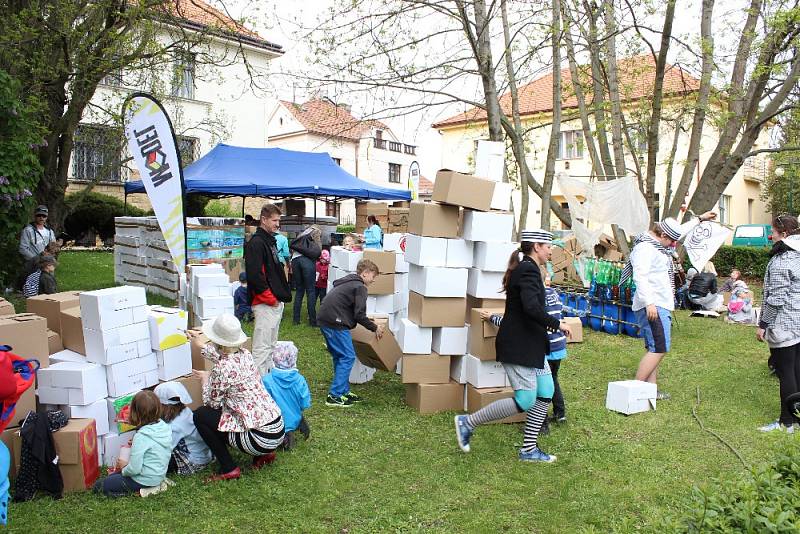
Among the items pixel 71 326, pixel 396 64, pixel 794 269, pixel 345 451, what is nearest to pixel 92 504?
pixel 71 326

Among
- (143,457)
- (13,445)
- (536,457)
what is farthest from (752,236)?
(13,445)

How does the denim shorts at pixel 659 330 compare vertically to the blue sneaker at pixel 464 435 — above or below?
above

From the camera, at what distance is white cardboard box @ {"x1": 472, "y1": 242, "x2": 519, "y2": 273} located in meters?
5.87

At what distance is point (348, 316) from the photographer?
20.5 ft

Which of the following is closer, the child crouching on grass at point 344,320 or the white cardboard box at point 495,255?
the white cardboard box at point 495,255

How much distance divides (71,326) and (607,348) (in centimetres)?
718

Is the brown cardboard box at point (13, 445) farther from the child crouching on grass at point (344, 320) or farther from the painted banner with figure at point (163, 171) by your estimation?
the painted banner with figure at point (163, 171)

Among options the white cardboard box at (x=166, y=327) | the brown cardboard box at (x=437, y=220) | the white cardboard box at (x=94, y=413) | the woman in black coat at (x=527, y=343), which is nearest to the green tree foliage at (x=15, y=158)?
the white cardboard box at (x=166, y=327)

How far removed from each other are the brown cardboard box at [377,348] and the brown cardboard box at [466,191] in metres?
1.71

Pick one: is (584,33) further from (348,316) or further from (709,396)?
(348,316)

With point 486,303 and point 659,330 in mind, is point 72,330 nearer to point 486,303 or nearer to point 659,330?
point 486,303

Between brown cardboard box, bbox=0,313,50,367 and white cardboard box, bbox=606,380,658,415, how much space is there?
5.02 m

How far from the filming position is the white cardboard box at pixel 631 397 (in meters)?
6.33

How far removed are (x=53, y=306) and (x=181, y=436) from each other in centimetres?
171
